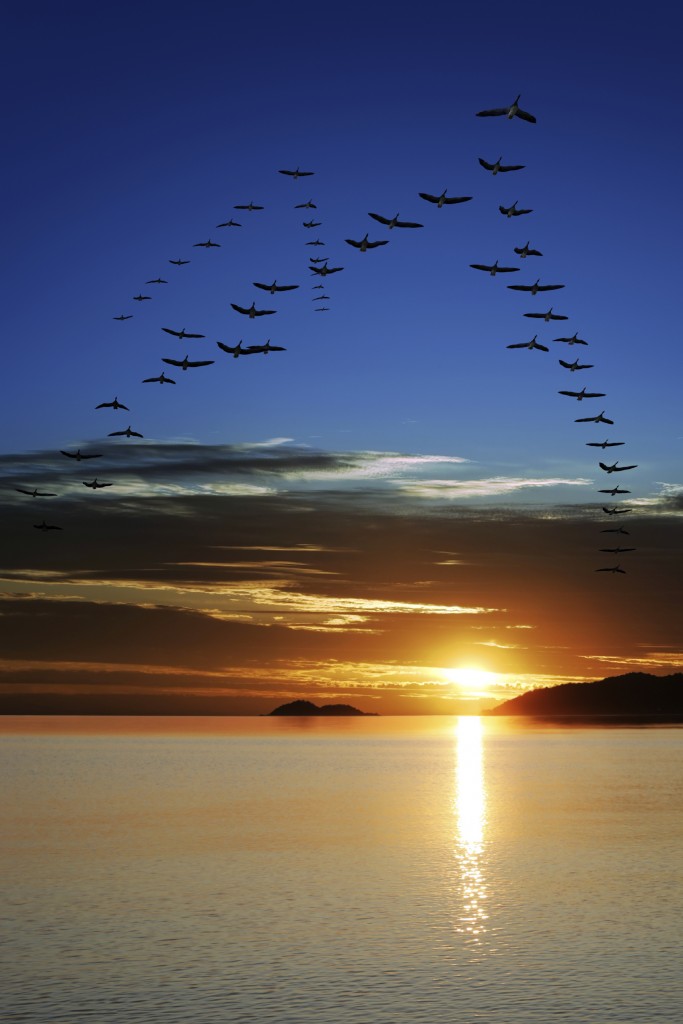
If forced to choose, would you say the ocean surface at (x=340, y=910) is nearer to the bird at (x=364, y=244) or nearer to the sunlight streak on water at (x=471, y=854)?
the sunlight streak on water at (x=471, y=854)

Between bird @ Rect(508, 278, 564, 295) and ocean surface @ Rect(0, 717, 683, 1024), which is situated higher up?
bird @ Rect(508, 278, 564, 295)

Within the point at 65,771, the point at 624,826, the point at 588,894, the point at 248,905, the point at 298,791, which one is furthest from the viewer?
the point at 65,771

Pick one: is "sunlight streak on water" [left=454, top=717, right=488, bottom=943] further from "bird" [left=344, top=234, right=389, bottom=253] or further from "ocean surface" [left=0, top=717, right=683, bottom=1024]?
"bird" [left=344, top=234, right=389, bottom=253]

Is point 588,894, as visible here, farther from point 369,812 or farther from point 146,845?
point 369,812

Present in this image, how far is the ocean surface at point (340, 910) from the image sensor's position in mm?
36594

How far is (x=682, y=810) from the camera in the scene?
101m

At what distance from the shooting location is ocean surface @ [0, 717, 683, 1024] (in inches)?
1441

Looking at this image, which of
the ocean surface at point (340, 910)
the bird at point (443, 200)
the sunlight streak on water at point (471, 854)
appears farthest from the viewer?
the bird at point (443, 200)

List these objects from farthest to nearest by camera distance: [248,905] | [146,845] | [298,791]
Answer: [298,791] → [146,845] → [248,905]

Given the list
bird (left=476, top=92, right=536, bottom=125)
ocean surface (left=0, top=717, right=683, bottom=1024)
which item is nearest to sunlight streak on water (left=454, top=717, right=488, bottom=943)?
ocean surface (left=0, top=717, right=683, bottom=1024)

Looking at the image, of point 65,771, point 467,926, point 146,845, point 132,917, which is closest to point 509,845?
point 146,845

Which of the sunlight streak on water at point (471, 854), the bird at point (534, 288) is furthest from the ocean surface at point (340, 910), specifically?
the bird at point (534, 288)

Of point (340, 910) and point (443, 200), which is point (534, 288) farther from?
point (340, 910)

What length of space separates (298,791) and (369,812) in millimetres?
23500
